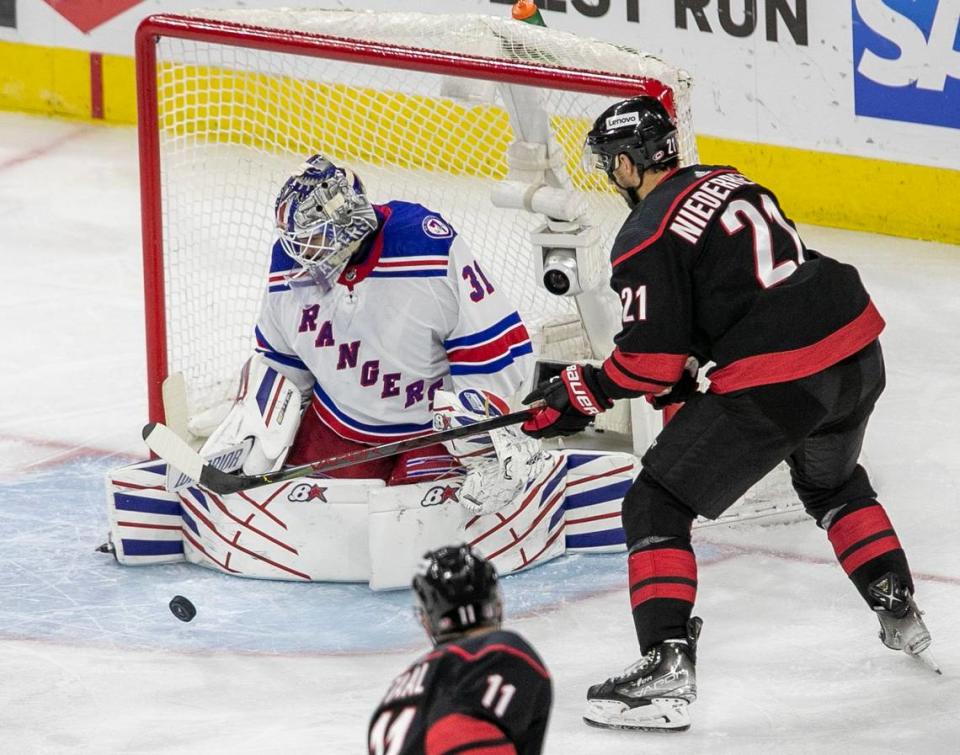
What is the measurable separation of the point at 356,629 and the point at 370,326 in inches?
24.6

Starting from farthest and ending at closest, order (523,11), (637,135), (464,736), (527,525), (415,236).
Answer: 1. (523,11)
2. (527,525)
3. (415,236)
4. (637,135)
5. (464,736)

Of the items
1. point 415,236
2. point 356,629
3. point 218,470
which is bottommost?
point 356,629

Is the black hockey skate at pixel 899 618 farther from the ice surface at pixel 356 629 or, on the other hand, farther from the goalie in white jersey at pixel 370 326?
the goalie in white jersey at pixel 370 326

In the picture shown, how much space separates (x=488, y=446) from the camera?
13.4ft

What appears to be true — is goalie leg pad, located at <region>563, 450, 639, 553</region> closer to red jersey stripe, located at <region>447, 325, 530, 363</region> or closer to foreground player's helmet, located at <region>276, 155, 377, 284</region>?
red jersey stripe, located at <region>447, 325, 530, 363</region>

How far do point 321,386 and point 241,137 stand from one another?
1357 millimetres

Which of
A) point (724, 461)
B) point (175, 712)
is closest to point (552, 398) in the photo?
point (724, 461)

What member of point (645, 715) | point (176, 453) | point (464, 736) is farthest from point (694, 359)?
point (464, 736)

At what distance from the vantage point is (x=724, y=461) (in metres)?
3.41

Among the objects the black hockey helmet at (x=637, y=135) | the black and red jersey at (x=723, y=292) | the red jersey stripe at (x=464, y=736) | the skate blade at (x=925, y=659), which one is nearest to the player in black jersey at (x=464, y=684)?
the red jersey stripe at (x=464, y=736)

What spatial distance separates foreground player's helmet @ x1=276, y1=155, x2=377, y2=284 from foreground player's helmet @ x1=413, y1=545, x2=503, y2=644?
5.49 feet

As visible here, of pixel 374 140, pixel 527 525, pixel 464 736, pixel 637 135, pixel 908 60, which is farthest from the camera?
pixel 908 60

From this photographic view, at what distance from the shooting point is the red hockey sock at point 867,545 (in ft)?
12.0

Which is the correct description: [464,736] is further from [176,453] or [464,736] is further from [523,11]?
[523,11]
